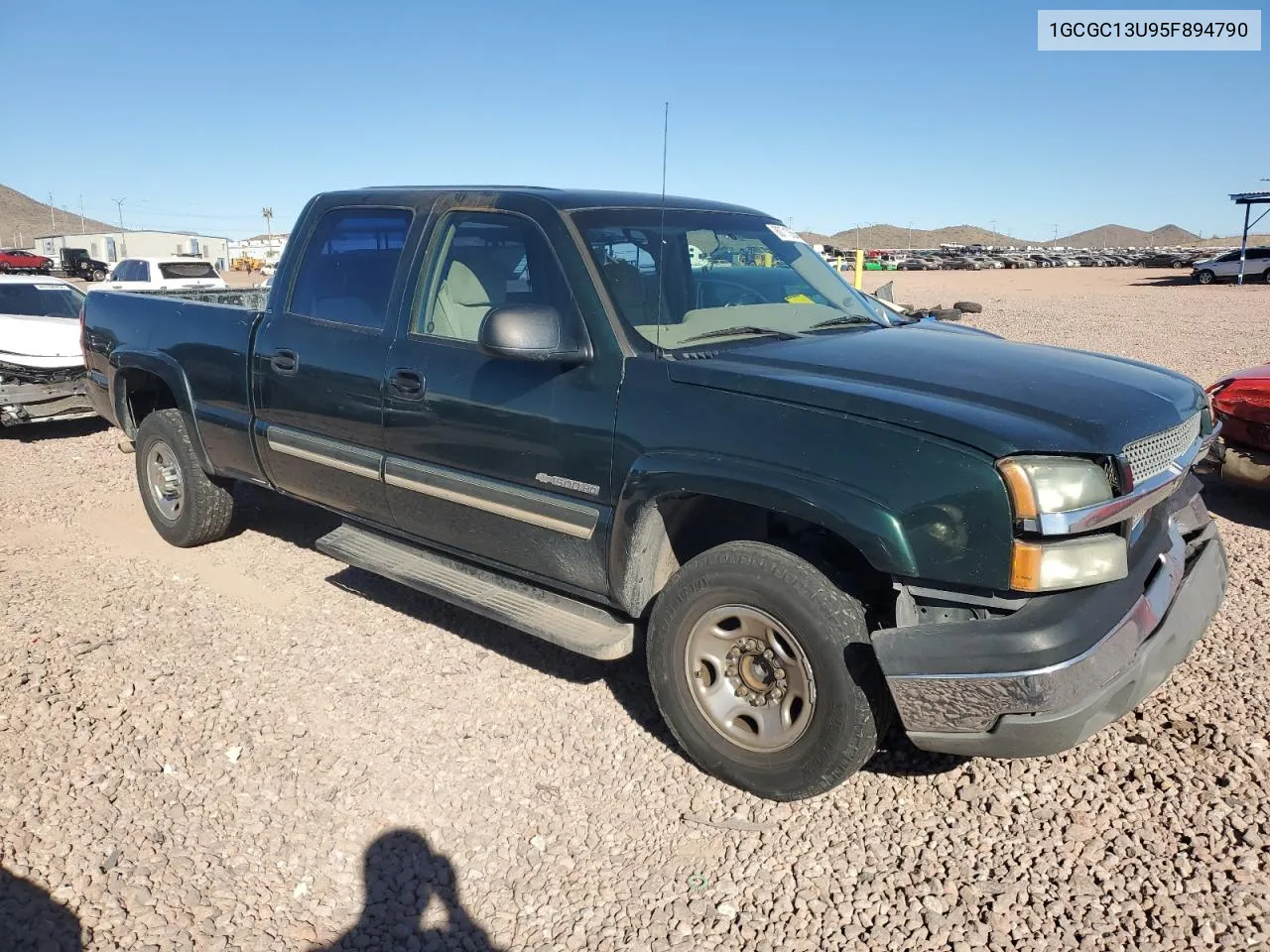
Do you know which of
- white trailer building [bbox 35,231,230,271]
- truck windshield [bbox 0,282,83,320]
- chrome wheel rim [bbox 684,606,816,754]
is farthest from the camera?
white trailer building [bbox 35,231,230,271]

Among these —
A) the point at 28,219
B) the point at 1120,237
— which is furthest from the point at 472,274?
the point at 28,219

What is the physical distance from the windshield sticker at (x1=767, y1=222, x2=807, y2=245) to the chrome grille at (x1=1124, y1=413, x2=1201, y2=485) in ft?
6.32

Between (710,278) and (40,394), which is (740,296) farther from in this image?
(40,394)

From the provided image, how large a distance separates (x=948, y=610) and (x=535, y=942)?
4.84ft

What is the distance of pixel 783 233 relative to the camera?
14.8 feet

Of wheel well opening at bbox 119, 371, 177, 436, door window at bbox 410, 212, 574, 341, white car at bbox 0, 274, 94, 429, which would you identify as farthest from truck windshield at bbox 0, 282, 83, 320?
door window at bbox 410, 212, 574, 341

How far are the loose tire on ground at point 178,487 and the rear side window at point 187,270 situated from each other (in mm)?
15425

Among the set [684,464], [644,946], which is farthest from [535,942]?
[684,464]

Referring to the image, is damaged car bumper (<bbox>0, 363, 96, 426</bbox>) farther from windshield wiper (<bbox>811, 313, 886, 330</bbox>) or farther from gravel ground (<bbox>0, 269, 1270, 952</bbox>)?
windshield wiper (<bbox>811, 313, 886, 330</bbox>)

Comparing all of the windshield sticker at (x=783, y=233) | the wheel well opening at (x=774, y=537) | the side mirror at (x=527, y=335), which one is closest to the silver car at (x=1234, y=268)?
the windshield sticker at (x=783, y=233)

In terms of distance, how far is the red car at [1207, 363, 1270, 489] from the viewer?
5.74 m

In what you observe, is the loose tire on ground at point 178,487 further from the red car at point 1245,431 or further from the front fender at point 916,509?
the red car at point 1245,431

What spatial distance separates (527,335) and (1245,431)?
4.83 metres

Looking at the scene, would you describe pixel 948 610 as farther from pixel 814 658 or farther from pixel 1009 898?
pixel 1009 898
